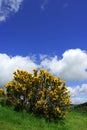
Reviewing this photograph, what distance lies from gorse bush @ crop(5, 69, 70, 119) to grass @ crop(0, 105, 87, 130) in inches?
40.0

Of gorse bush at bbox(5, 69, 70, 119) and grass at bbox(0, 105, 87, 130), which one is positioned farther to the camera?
gorse bush at bbox(5, 69, 70, 119)

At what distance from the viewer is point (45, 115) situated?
2917 centimetres

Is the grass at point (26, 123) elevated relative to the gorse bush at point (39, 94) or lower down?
lower down

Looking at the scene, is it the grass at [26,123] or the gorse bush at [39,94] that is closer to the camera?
the grass at [26,123]

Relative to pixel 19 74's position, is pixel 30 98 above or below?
below

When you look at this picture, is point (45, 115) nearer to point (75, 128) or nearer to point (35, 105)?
point (35, 105)

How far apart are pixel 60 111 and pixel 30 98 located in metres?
3.08

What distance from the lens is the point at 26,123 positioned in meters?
26.8

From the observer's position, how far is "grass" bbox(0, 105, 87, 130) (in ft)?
83.7

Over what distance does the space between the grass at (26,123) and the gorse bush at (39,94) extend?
3.33ft

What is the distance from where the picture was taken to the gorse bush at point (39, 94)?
96.2 ft

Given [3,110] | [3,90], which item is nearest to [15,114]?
[3,110]

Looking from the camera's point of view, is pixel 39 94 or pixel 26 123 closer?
pixel 26 123

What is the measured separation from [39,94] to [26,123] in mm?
3692
